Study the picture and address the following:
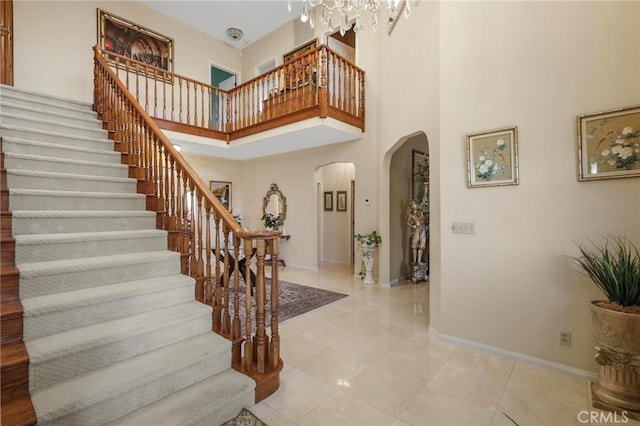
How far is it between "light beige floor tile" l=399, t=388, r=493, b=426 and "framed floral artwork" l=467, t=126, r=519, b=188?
1.83 metres

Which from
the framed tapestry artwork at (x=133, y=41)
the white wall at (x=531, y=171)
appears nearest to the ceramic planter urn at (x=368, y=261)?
the white wall at (x=531, y=171)

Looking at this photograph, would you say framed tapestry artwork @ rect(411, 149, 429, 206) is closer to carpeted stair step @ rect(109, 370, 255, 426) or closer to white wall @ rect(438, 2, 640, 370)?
white wall @ rect(438, 2, 640, 370)

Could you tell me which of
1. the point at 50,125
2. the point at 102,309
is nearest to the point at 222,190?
the point at 50,125

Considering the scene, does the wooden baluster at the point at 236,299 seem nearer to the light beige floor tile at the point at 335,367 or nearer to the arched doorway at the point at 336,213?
the light beige floor tile at the point at 335,367

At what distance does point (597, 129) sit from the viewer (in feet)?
7.25

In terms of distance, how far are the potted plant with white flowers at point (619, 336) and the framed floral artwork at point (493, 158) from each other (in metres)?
0.94

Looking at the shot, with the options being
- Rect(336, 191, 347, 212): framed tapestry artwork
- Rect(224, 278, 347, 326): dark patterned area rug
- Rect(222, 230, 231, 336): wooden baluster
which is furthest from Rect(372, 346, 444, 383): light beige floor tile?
Rect(336, 191, 347, 212): framed tapestry artwork

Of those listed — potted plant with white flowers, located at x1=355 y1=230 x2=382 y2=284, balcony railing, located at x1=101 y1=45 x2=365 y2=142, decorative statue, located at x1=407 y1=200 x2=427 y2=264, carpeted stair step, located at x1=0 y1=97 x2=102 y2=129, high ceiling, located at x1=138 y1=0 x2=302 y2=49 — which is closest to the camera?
carpeted stair step, located at x1=0 y1=97 x2=102 y2=129

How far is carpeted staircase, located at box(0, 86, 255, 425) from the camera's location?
5.18 feet

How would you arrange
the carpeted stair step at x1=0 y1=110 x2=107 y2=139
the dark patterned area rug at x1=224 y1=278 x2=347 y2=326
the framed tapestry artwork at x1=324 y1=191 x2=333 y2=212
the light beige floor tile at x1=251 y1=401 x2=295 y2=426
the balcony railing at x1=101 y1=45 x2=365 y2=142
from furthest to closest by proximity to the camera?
the framed tapestry artwork at x1=324 y1=191 x2=333 y2=212 → the balcony railing at x1=101 y1=45 x2=365 y2=142 → the dark patterned area rug at x1=224 y1=278 x2=347 y2=326 → the carpeted stair step at x1=0 y1=110 x2=107 y2=139 → the light beige floor tile at x1=251 y1=401 x2=295 y2=426

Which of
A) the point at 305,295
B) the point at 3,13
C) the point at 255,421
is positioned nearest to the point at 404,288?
the point at 305,295

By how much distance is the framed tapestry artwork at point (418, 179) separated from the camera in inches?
232

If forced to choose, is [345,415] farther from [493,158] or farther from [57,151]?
[57,151]

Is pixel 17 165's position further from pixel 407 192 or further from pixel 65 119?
pixel 407 192
